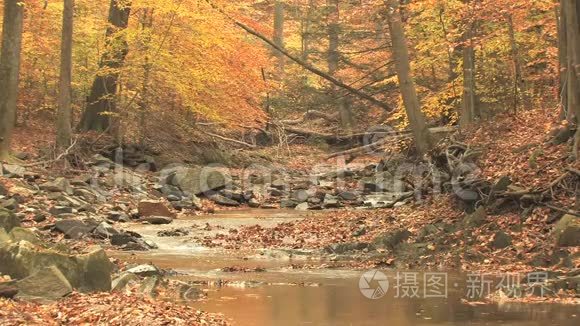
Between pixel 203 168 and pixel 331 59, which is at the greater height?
pixel 331 59

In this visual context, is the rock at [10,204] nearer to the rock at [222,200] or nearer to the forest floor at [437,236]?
the forest floor at [437,236]

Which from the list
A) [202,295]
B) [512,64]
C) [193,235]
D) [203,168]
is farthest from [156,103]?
[202,295]

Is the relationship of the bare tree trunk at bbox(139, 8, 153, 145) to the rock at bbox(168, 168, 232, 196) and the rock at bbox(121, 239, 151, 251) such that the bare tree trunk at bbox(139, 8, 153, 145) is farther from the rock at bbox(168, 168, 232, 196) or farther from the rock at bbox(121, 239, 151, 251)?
the rock at bbox(121, 239, 151, 251)

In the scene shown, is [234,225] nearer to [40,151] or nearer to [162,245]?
[162,245]

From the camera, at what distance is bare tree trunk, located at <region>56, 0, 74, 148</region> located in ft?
71.9

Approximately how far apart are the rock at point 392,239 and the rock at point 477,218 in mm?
1141

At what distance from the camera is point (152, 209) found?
2016 centimetres

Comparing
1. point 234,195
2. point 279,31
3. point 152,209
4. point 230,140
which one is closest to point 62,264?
point 152,209

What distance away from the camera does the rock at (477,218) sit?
13.6 m

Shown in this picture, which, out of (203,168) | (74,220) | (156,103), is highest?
(156,103)

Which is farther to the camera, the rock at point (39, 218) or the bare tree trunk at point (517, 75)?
the bare tree trunk at point (517, 75)

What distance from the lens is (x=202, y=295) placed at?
32.4 ft

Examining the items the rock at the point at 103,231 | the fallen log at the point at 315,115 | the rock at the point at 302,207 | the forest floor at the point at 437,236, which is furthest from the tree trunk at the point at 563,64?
the fallen log at the point at 315,115

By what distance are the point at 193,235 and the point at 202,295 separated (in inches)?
295
